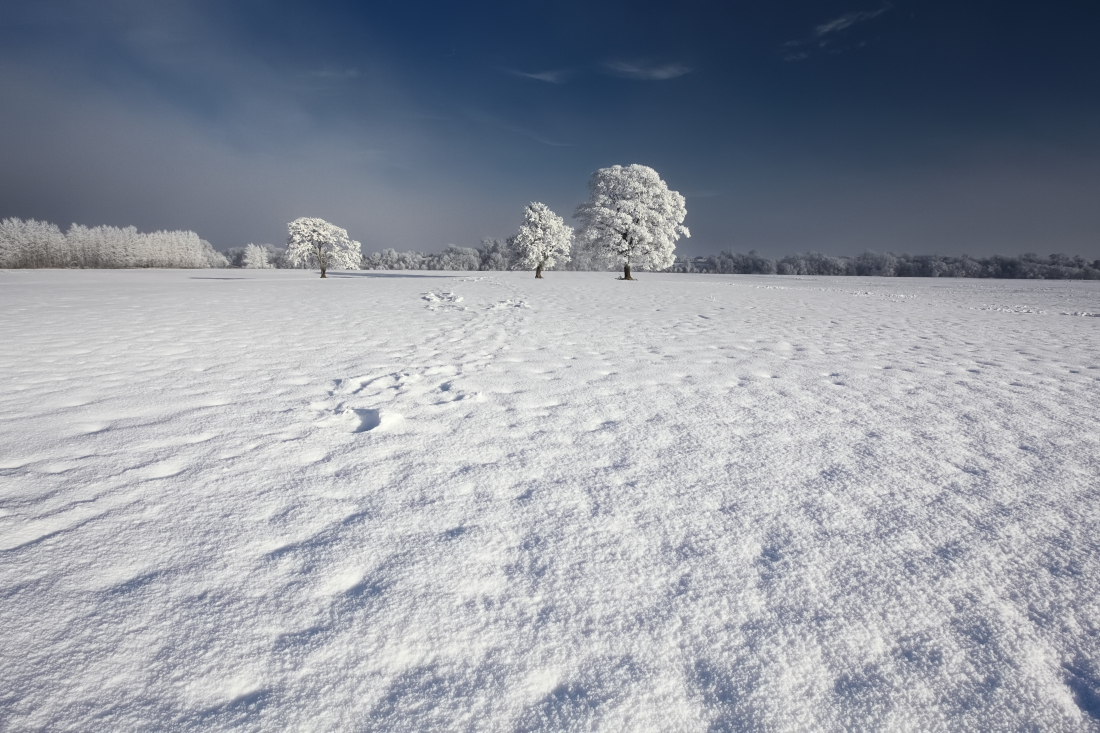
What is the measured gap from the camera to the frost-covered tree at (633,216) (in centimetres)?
2942

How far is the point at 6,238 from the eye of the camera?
70750 millimetres

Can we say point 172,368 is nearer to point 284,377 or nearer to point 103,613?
point 284,377

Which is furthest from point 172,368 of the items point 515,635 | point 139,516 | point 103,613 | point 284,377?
point 515,635

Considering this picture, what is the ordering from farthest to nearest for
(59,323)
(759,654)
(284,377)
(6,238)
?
(6,238)
(59,323)
(284,377)
(759,654)

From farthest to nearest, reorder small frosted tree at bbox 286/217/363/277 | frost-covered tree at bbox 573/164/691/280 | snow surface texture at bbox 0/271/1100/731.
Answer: small frosted tree at bbox 286/217/363/277, frost-covered tree at bbox 573/164/691/280, snow surface texture at bbox 0/271/1100/731

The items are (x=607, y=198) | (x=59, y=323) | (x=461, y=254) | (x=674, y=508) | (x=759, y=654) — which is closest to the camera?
(x=759, y=654)

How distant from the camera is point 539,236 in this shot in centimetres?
3762

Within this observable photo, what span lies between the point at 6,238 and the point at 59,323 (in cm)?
9623

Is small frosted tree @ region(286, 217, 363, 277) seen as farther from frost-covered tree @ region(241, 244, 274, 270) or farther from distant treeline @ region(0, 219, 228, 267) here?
frost-covered tree @ region(241, 244, 274, 270)

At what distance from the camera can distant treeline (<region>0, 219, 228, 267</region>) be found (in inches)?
2849

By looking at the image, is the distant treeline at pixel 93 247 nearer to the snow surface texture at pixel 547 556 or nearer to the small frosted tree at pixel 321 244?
the small frosted tree at pixel 321 244

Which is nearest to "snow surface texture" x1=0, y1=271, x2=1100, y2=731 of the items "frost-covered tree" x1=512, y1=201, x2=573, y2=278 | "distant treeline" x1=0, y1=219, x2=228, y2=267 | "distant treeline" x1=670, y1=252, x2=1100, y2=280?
"frost-covered tree" x1=512, y1=201, x2=573, y2=278

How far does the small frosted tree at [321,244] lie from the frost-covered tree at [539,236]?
1639 cm

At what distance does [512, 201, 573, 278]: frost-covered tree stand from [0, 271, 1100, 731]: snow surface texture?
112 ft
